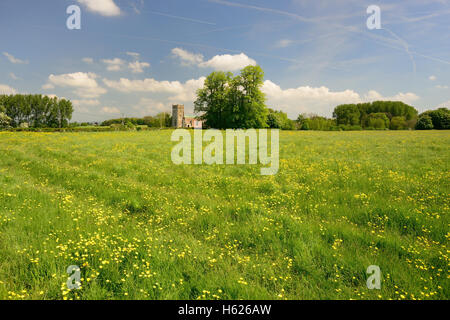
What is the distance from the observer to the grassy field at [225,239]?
3.82 m

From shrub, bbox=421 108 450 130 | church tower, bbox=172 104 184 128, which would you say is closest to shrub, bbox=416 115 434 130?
shrub, bbox=421 108 450 130

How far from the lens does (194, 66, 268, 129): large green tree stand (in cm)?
5597

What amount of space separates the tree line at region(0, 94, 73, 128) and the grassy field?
100385 millimetres

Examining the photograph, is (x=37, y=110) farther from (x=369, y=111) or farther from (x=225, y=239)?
(x=369, y=111)

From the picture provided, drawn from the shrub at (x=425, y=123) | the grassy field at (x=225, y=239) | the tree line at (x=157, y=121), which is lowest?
the grassy field at (x=225, y=239)

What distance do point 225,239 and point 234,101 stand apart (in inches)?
2206

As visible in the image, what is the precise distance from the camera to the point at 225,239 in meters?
5.51

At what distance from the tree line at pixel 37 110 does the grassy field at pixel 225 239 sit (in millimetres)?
100385

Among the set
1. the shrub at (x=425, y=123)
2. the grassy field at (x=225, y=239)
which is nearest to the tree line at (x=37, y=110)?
the grassy field at (x=225, y=239)

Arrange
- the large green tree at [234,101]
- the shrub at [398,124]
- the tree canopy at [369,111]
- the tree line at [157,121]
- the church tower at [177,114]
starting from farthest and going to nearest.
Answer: the church tower at [177,114] < the tree line at [157,121] < the tree canopy at [369,111] < the shrub at [398,124] < the large green tree at [234,101]

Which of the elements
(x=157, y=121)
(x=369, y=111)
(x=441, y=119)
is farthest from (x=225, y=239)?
(x=369, y=111)

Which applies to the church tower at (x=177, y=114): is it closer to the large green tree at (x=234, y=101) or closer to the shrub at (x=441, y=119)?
the large green tree at (x=234, y=101)

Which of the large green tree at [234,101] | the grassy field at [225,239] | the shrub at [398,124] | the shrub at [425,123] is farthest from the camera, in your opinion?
the shrub at [398,124]

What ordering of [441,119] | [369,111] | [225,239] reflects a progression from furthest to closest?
[369,111], [441,119], [225,239]
